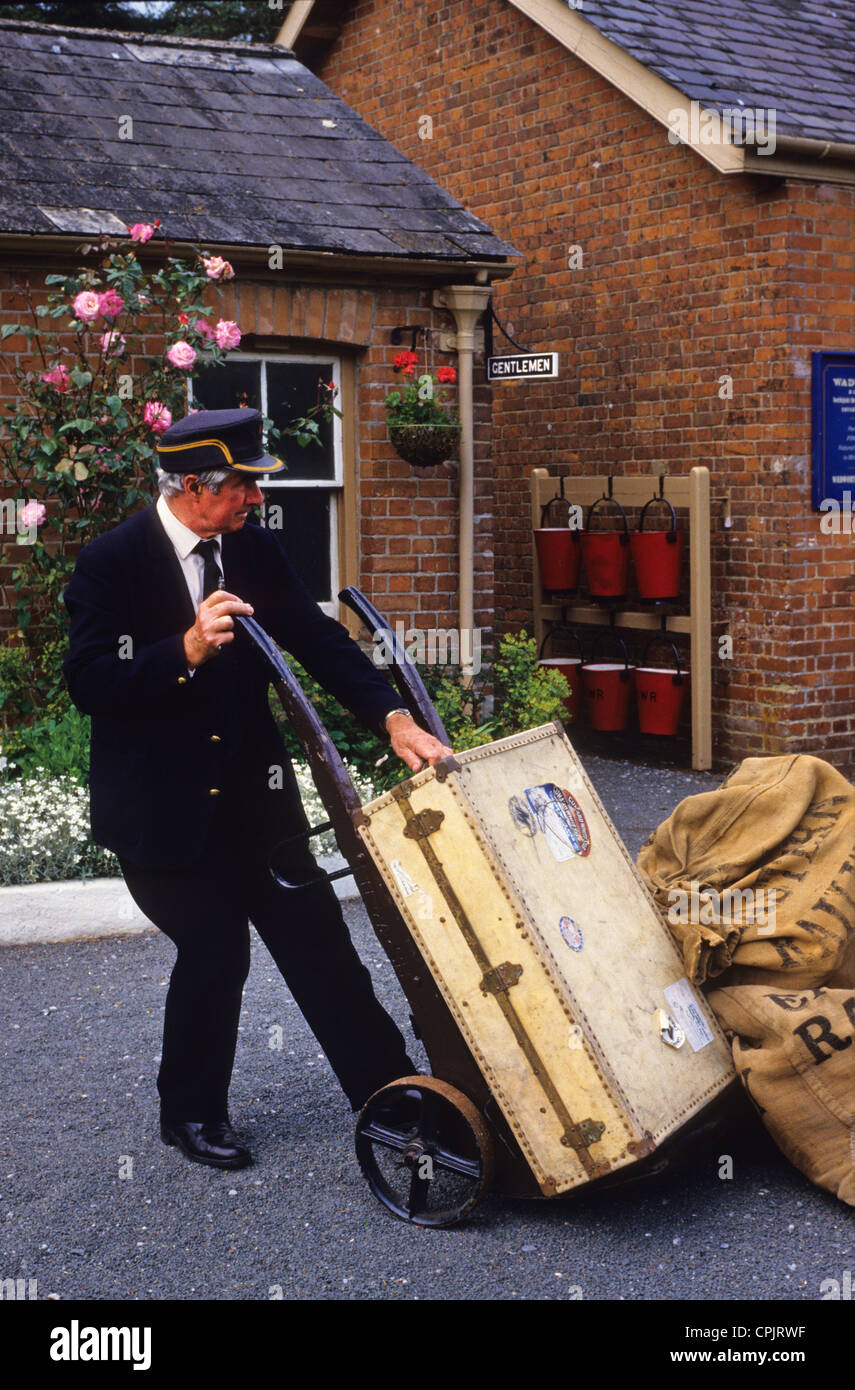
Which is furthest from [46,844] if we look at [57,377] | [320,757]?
[320,757]

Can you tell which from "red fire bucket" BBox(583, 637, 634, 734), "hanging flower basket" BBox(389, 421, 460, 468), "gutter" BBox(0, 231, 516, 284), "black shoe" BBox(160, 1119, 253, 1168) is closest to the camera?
"black shoe" BBox(160, 1119, 253, 1168)

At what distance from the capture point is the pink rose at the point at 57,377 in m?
7.31

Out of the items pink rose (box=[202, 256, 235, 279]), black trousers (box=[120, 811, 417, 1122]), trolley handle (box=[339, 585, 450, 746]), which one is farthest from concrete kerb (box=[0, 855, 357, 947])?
pink rose (box=[202, 256, 235, 279])

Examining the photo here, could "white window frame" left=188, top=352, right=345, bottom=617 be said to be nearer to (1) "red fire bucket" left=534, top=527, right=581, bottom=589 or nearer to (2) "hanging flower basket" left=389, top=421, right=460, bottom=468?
(2) "hanging flower basket" left=389, top=421, right=460, bottom=468

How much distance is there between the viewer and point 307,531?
28.3ft

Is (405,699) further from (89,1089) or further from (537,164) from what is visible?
(537,164)

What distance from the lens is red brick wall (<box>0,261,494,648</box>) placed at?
27.0 ft

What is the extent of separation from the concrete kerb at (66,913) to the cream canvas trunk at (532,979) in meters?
2.62

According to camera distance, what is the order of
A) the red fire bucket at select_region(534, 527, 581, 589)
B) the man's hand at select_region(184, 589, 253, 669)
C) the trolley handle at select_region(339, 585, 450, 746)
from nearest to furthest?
the man's hand at select_region(184, 589, 253, 669), the trolley handle at select_region(339, 585, 450, 746), the red fire bucket at select_region(534, 527, 581, 589)

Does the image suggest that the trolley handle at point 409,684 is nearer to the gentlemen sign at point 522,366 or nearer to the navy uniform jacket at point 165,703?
the navy uniform jacket at point 165,703

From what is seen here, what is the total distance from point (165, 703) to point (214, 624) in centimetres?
38

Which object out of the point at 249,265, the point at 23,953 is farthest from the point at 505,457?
the point at 23,953

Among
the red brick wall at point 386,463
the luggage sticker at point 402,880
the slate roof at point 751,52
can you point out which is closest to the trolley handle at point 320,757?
the luggage sticker at point 402,880

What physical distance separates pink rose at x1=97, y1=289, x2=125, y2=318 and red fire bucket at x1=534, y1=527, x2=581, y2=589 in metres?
3.70
